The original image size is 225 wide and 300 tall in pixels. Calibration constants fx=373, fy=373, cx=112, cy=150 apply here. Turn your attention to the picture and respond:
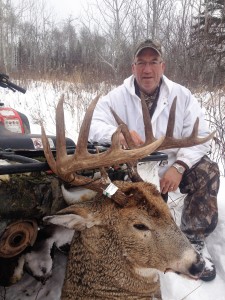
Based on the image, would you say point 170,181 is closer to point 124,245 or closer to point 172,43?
point 124,245

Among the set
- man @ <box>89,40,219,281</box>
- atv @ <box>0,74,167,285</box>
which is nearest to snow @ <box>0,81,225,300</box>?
man @ <box>89,40,219,281</box>

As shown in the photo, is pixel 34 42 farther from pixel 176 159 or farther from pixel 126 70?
pixel 176 159

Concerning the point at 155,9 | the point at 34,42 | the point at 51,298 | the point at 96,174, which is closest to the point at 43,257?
the point at 51,298

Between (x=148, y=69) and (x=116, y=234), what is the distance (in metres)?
2.27

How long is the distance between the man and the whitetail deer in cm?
101

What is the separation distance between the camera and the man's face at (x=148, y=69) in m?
4.03

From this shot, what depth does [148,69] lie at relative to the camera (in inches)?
159

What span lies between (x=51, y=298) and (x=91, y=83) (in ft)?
27.9

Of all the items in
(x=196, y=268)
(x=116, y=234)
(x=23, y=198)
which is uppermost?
(x=23, y=198)

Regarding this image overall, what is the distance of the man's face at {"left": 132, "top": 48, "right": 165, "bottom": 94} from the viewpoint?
4.03 m

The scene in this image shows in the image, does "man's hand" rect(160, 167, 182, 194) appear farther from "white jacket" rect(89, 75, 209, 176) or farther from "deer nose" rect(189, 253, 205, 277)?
"deer nose" rect(189, 253, 205, 277)

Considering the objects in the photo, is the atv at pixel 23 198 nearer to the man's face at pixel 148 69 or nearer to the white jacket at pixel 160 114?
the white jacket at pixel 160 114

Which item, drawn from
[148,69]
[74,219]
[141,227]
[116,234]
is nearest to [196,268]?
[141,227]

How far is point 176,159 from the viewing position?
3.63 meters
